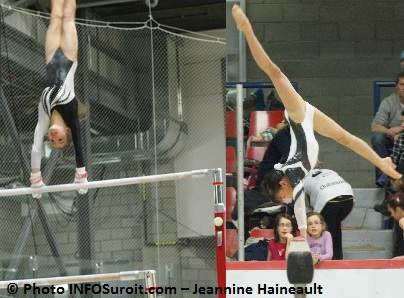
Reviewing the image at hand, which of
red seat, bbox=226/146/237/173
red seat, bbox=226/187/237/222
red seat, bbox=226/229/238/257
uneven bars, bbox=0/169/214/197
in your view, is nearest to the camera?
uneven bars, bbox=0/169/214/197

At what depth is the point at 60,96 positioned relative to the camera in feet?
17.5

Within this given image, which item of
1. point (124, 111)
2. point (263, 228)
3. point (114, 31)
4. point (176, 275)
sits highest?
point (114, 31)

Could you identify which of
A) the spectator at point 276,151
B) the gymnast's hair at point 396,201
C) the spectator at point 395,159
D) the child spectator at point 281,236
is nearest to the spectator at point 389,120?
the spectator at point 395,159

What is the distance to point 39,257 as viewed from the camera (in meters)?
6.62

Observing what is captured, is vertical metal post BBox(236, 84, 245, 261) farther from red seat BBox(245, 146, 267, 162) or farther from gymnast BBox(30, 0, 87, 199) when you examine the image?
gymnast BBox(30, 0, 87, 199)

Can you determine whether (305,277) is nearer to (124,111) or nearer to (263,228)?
(263,228)

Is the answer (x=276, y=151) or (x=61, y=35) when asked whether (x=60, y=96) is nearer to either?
(x=61, y=35)

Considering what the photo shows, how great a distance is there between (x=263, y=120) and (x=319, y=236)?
3.14 ft

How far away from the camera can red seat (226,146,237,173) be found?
6.20 meters

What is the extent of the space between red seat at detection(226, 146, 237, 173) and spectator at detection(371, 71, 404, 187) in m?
0.95

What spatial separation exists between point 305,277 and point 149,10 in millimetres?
2787

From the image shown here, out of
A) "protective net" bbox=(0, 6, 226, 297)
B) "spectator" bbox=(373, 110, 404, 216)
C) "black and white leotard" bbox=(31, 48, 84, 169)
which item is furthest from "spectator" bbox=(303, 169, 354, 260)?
"black and white leotard" bbox=(31, 48, 84, 169)

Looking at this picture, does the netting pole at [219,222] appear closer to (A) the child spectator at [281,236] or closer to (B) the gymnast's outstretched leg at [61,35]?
(A) the child spectator at [281,236]

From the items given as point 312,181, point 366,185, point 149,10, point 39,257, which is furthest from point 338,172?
point 39,257
